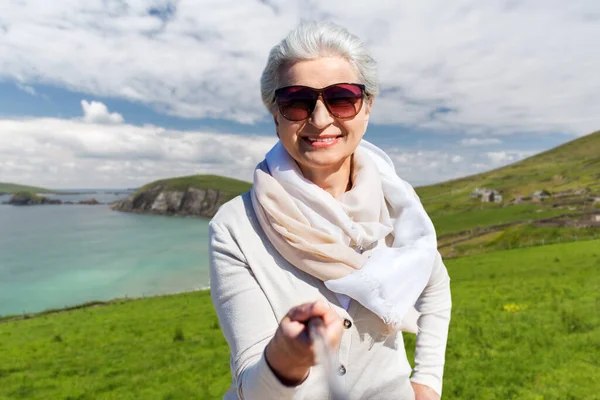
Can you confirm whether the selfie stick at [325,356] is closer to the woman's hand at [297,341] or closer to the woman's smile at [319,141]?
the woman's hand at [297,341]

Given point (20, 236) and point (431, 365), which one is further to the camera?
point (20, 236)

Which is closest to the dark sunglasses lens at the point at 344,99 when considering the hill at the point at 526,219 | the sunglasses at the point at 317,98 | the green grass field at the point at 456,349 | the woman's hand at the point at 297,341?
the sunglasses at the point at 317,98

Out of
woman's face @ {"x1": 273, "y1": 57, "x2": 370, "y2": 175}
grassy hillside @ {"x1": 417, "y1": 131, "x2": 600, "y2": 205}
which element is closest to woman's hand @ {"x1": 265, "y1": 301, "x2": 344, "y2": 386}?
woman's face @ {"x1": 273, "y1": 57, "x2": 370, "y2": 175}

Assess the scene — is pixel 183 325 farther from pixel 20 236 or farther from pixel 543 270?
pixel 20 236

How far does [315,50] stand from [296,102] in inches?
10.1

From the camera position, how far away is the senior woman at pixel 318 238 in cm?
184

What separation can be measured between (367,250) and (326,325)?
1143 mm

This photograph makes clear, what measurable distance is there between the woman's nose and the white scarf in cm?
27

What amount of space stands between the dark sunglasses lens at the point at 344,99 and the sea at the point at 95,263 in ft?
183

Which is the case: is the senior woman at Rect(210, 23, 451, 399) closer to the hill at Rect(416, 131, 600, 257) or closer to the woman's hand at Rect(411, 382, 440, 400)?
the woman's hand at Rect(411, 382, 440, 400)

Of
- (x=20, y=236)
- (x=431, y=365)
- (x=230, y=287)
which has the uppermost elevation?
(x=230, y=287)

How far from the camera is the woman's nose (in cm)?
196

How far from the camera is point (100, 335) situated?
17922 millimetres

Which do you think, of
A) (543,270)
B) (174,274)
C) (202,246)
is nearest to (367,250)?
(543,270)
